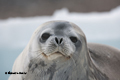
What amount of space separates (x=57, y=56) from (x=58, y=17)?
A: 492 centimetres

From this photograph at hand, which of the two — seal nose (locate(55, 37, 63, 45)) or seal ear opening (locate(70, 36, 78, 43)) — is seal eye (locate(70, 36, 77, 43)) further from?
seal nose (locate(55, 37, 63, 45))

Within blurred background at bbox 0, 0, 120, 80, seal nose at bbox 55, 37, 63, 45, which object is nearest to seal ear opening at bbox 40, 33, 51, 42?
seal nose at bbox 55, 37, 63, 45

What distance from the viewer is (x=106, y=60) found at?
8.36 ft

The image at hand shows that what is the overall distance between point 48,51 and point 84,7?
6337 millimetres

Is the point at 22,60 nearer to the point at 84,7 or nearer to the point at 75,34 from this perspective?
the point at 75,34

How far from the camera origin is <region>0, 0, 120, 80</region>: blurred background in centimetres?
584

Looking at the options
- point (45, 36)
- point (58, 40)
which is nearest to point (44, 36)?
point (45, 36)

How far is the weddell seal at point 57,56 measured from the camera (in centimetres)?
175

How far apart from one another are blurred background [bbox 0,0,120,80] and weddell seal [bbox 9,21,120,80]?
324 cm

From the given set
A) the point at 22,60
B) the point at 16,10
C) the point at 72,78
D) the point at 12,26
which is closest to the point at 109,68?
the point at 72,78

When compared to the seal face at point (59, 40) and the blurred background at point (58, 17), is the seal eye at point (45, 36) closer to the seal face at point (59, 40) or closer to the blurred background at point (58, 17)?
the seal face at point (59, 40)

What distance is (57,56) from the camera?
69.3 inches

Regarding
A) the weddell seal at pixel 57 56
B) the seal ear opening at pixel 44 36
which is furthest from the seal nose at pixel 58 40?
the seal ear opening at pixel 44 36

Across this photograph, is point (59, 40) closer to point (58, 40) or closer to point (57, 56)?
point (58, 40)
